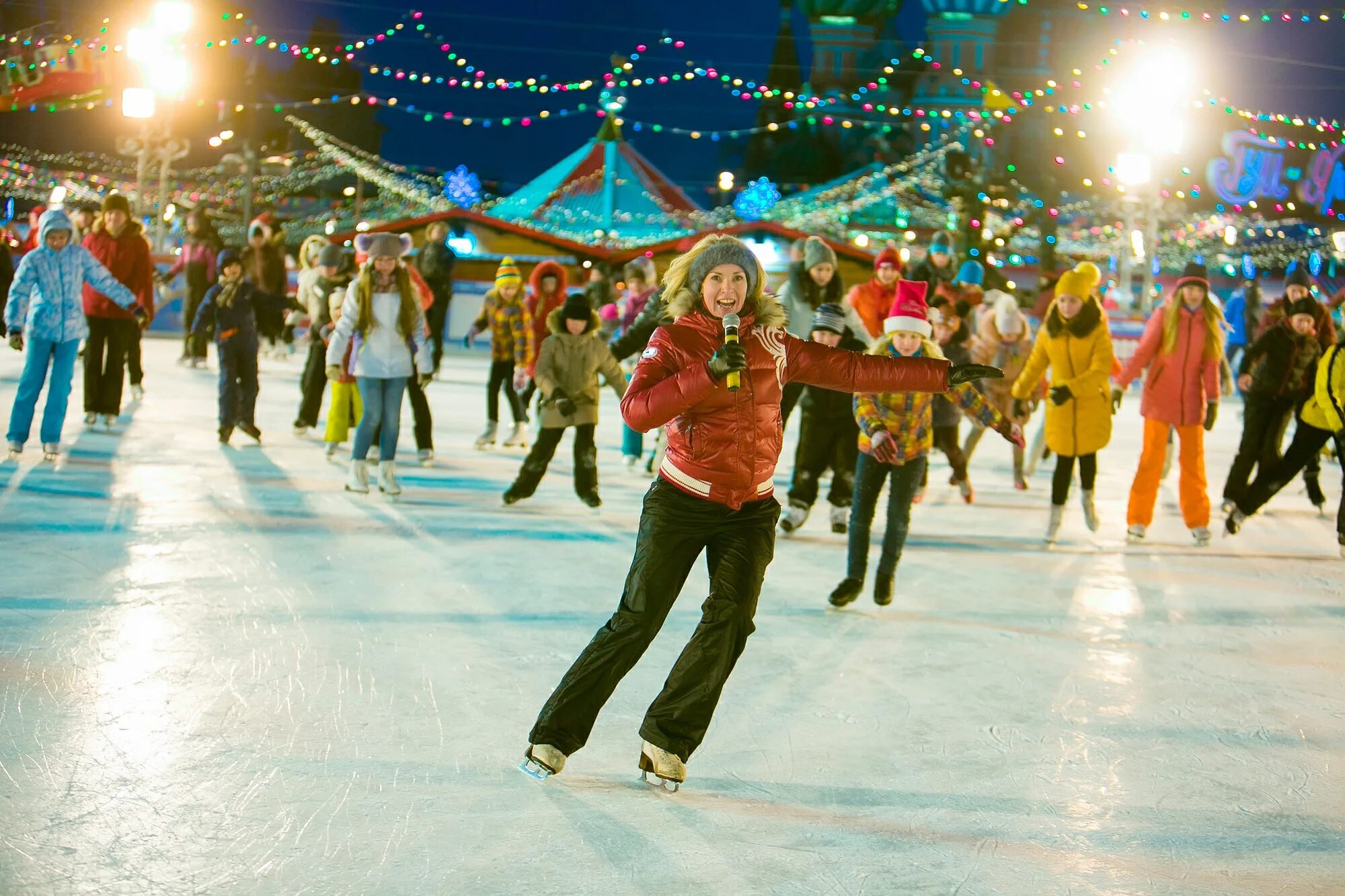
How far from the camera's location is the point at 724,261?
3.51 metres

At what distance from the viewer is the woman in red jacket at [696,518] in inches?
137

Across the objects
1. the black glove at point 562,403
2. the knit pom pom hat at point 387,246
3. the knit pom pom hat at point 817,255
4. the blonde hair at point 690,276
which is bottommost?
the black glove at point 562,403

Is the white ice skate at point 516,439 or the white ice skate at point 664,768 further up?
the white ice skate at point 516,439

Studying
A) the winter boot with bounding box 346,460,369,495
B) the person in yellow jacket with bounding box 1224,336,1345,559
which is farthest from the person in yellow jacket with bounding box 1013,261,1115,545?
the winter boot with bounding box 346,460,369,495

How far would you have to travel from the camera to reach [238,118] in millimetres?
30328

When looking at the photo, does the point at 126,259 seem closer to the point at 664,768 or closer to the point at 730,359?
the point at 664,768

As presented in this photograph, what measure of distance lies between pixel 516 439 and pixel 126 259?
300 centimetres

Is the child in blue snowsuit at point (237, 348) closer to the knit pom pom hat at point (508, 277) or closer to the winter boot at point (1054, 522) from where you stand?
the knit pom pom hat at point (508, 277)

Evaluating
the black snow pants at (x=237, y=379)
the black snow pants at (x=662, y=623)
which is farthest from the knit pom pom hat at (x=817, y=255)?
the black snow pants at (x=237, y=379)

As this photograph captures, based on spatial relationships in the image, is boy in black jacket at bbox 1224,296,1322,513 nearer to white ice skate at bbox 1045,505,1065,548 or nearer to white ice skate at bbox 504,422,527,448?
white ice skate at bbox 1045,505,1065,548

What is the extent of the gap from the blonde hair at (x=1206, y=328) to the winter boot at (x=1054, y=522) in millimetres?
1012

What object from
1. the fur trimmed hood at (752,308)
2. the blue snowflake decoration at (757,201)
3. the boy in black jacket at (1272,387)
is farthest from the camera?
the blue snowflake decoration at (757,201)

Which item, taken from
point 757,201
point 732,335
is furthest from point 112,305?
point 757,201

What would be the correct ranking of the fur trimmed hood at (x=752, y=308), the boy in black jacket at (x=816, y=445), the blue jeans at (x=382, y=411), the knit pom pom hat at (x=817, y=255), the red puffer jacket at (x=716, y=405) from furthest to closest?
1. the blue jeans at (x=382, y=411)
2. the boy in black jacket at (x=816, y=445)
3. the knit pom pom hat at (x=817, y=255)
4. the fur trimmed hood at (x=752, y=308)
5. the red puffer jacket at (x=716, y=405)
